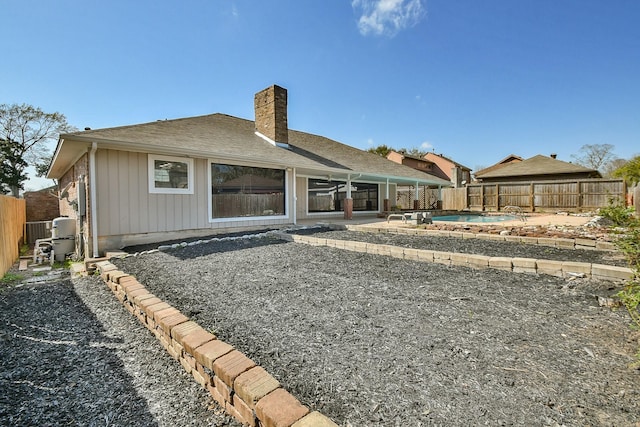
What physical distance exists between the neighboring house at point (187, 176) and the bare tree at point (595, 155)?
127 feet

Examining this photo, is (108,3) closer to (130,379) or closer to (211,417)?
(130,379)

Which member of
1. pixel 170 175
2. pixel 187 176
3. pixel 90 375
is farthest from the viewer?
pixel 187 176

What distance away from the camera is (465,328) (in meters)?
2.24

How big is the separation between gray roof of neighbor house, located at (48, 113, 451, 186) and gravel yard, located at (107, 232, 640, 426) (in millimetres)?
3863

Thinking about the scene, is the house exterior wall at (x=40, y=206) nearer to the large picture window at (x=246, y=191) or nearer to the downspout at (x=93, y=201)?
the downspout at (x=93, y=201)

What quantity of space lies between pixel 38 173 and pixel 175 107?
19.3 meters

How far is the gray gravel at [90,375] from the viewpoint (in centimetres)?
170

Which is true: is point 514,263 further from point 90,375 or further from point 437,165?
point 437,165

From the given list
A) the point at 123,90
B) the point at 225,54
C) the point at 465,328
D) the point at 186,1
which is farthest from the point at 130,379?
the point at 123,90

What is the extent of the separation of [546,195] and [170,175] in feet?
67.8

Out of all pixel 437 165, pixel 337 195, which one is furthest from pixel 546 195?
pixel 437 165

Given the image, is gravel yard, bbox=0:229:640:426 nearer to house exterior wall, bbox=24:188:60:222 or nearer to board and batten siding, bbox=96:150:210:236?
board and batten siding, bbox=96:150:210:236

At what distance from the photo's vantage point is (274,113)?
36.2ft

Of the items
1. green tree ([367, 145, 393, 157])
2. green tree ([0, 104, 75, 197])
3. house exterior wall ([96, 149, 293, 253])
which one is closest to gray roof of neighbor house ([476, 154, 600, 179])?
green tree ([367, 145, 393, 157])
